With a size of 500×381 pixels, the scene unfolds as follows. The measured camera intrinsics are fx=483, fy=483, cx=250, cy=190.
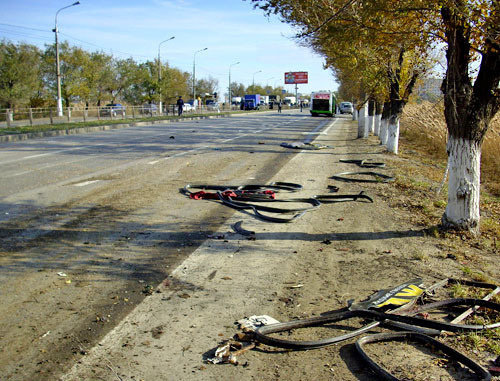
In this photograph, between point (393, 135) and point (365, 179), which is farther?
point (393, 135)

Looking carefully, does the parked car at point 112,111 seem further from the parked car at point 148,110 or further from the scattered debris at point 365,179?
the scattered debris at point 365,179

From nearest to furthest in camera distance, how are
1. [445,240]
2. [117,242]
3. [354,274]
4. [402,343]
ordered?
1. [402,343]
2. [354,274]
3. [117,242]
4. [445,240]

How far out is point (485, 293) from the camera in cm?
475

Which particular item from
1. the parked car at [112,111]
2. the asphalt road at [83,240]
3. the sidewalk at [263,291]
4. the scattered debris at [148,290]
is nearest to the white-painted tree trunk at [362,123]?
the asphalt road at [83,240]

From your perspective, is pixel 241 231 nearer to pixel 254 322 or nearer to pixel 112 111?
pixel 254 322

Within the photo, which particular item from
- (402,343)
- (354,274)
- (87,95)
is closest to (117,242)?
(354,274)

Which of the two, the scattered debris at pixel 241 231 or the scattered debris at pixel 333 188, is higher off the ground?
the scattered debris at pixel 333 188

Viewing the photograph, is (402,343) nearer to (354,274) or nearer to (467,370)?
(467,370)

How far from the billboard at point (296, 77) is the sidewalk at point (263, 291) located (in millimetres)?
114944

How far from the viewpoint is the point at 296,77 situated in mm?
120062

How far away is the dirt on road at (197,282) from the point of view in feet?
11.1

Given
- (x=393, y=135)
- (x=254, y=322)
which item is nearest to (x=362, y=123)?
(x=393, y=135)

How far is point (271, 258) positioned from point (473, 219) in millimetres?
3023

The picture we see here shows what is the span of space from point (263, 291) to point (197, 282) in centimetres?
69
